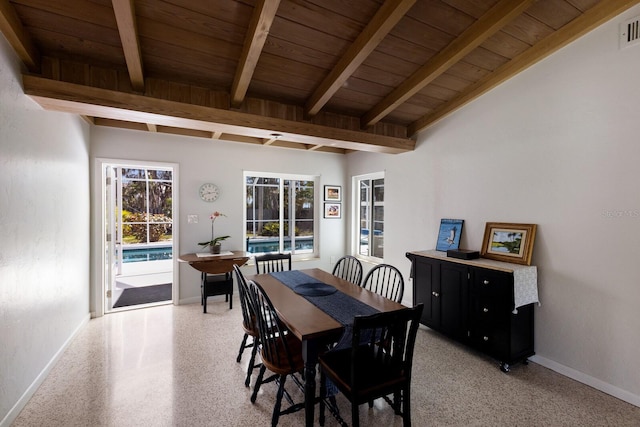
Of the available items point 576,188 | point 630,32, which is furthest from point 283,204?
point 630,32

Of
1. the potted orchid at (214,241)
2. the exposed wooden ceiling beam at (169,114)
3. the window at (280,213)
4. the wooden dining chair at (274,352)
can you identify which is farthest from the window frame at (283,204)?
the wooden dining chair at (274,352)

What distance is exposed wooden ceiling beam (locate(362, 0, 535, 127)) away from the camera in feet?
6.49

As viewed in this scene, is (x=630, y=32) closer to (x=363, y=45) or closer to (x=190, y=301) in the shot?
(x=363, y=45)

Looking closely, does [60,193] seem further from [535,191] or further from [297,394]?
[535,191]

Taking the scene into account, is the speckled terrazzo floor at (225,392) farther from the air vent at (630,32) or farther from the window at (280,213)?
the air vent at (630,32)

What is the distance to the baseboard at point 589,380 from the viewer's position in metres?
2.09

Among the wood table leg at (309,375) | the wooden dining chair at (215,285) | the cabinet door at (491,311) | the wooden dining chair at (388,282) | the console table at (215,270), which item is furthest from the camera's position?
the wooden dining chair at (215,285)

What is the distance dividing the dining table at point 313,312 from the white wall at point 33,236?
1.66 meters

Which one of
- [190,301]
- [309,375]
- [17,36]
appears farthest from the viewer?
[190,301]

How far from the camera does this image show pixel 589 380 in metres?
2.29

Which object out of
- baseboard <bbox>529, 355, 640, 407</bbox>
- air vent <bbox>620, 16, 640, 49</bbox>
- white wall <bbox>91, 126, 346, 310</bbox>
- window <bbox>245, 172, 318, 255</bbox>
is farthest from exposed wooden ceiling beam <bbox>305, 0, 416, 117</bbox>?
baseboard <bbox>529, 355, 640, 407</bbox>

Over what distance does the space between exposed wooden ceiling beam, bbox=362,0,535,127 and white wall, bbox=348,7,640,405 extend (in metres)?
0.85

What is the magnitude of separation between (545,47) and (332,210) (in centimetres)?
349

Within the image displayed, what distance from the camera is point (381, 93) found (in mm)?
2951
